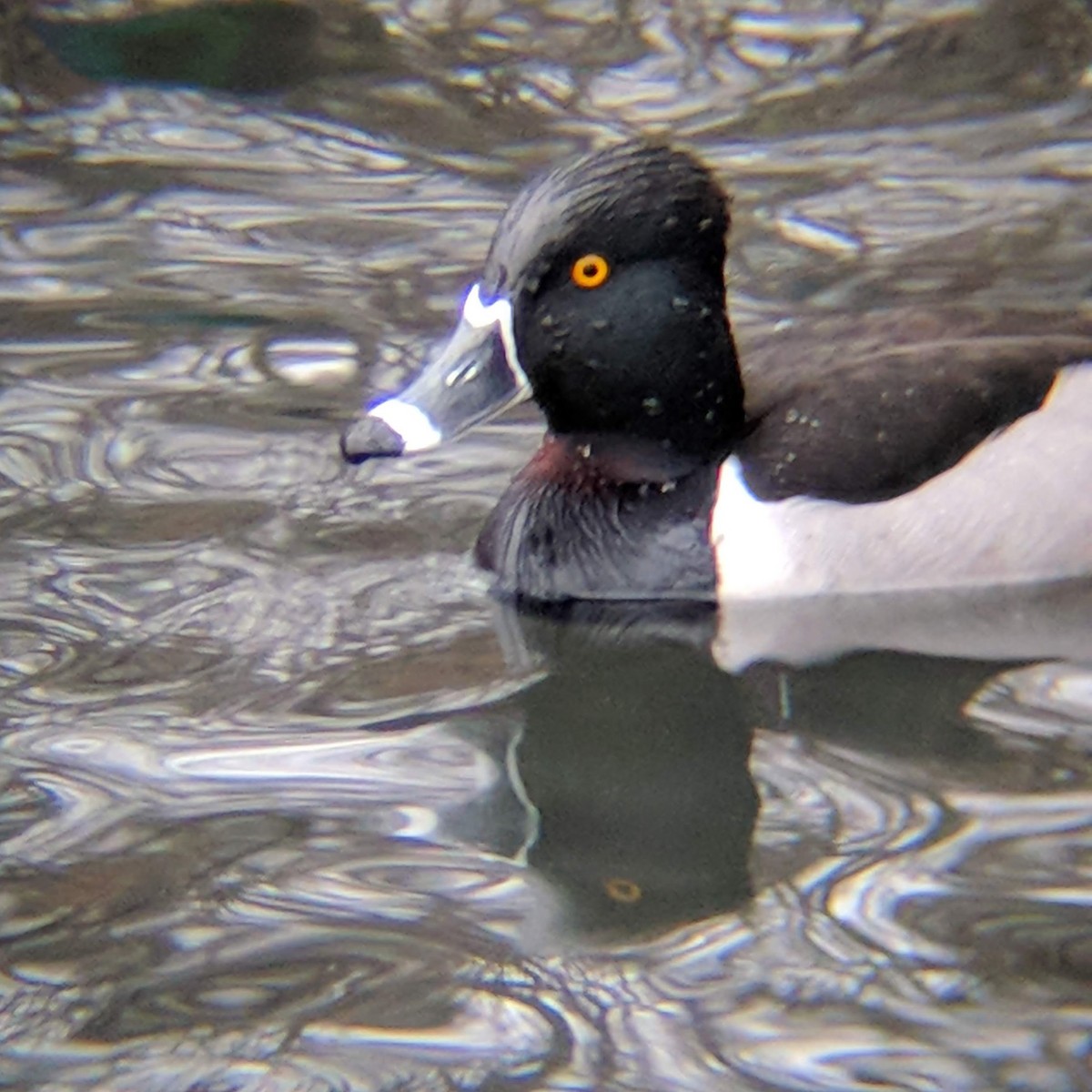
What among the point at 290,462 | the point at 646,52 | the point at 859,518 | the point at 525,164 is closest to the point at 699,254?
the point at 859,518

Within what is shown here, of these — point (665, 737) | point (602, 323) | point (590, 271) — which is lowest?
point (665, 737)

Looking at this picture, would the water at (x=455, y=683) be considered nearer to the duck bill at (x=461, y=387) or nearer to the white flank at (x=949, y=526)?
the white flank at (x=949, y=526)

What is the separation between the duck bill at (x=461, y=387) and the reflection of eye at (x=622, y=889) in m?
1.30

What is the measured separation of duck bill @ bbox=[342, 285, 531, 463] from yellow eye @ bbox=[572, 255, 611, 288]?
0.17m

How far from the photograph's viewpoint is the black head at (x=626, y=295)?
16.7 feet

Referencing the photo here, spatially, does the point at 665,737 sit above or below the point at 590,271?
below

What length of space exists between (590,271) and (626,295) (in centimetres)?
11

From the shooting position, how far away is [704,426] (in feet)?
17.7

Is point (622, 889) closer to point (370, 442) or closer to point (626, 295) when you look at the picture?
point (370, 442)

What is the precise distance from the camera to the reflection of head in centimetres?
424

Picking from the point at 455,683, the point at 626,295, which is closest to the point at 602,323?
the point at 626,295

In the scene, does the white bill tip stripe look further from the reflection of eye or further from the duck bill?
the reflection of eye

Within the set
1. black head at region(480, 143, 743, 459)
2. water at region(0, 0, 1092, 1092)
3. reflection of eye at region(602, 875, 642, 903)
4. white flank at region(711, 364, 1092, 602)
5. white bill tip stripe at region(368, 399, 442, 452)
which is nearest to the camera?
water at region(0, 0, 1092, 1092)

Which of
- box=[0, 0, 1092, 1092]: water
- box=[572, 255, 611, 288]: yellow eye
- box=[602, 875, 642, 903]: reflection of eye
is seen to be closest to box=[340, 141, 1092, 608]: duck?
box=[572, 255, 611, 288]: yellow eye
